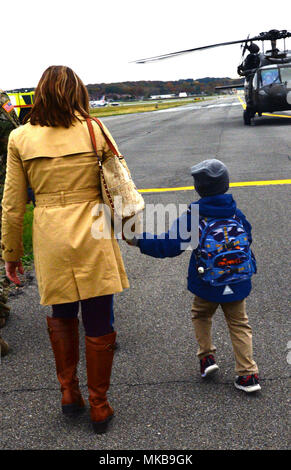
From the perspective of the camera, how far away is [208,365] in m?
3.22

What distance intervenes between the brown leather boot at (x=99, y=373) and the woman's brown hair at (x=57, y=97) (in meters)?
1.15

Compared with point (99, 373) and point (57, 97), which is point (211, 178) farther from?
point (99, 373)

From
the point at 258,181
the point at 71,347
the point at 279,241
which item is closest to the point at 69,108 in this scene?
the point at 71,347

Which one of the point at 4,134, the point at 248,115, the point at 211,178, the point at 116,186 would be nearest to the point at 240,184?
the point at 4,134

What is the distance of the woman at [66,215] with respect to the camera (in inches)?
98.1

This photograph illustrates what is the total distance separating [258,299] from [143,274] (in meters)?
1.41

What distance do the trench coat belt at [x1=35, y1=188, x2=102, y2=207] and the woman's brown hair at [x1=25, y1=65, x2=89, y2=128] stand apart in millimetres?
334

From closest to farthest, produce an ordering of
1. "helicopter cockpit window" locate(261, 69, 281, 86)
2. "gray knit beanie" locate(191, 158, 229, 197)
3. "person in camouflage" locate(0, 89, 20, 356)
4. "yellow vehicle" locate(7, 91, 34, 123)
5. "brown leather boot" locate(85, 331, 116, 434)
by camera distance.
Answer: "brown leather boot" locate(85, 331, 116, 434)
"gray knit beanie" locate(191, 158, 229, 197)
"person in camouflage" locate(0, 89, 20, 356)
"yellow vehicle" locate(7, 91, 34, 123)
"helicopter cockpit window" locate(261, 69, 281, 86)

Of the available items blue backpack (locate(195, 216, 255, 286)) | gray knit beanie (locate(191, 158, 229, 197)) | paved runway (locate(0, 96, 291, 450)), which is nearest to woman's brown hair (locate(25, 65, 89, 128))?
gray knit beanie (locate(191, 158, 229, 197))

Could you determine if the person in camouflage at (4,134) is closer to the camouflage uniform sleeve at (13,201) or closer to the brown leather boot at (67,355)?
the brown leather boot at (67,355)

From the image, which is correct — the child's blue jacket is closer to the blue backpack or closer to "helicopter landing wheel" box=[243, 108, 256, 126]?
the blue backpack

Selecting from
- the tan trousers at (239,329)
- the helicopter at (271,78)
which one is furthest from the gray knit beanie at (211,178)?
the helicopter at (271,78)

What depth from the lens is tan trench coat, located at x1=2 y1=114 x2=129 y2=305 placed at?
2506 millimetres

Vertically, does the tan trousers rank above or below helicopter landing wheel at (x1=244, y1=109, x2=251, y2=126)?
above
